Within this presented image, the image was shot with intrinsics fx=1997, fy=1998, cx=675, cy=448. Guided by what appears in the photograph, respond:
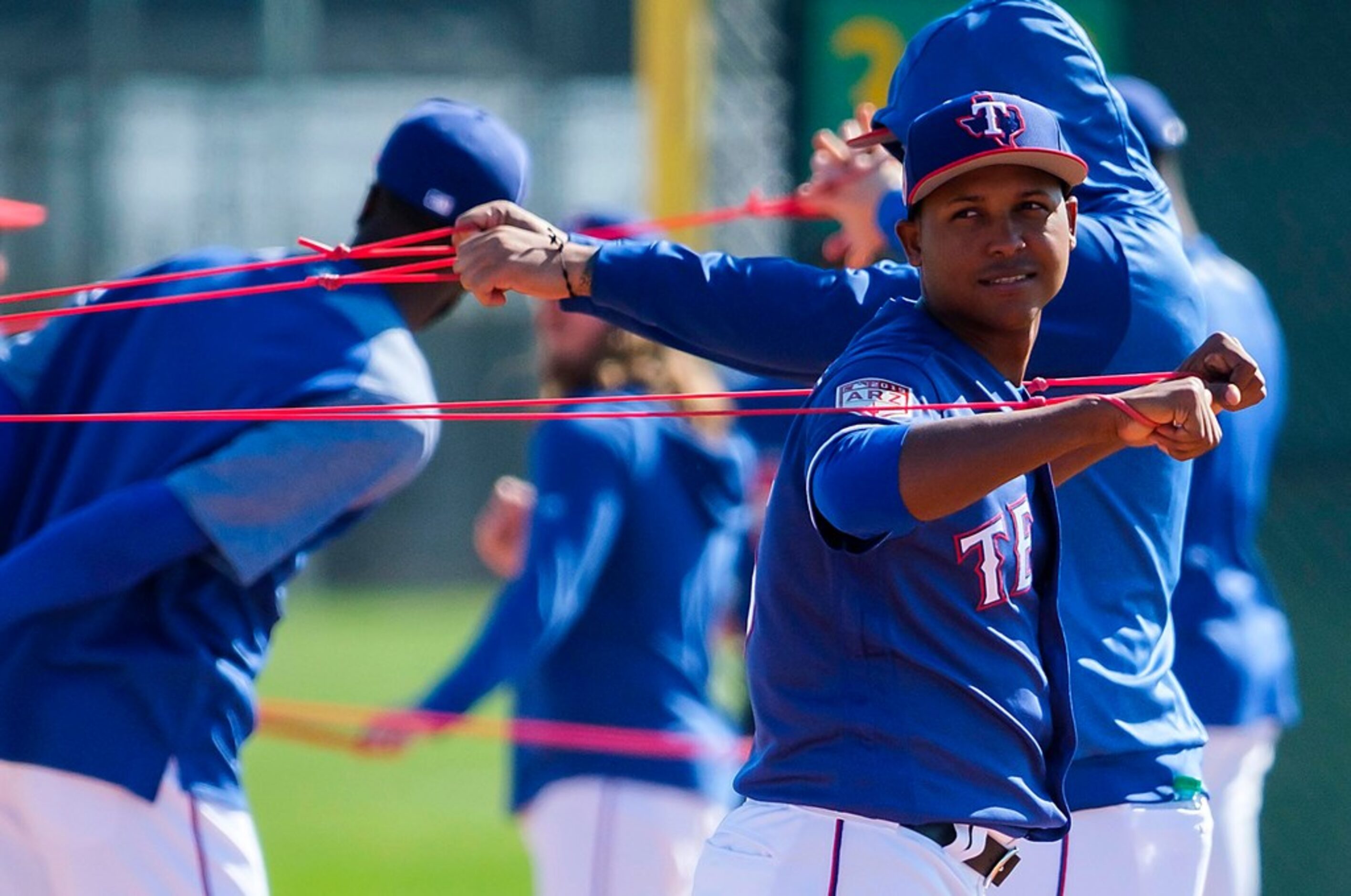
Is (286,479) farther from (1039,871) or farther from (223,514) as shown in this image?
(1039,871)

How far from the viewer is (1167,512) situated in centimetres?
301

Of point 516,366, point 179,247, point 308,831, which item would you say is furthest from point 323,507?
point 179,247

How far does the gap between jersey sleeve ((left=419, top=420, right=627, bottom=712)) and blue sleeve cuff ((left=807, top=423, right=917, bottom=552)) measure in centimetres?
247

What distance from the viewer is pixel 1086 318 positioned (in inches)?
111

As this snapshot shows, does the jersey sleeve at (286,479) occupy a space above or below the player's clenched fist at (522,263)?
below

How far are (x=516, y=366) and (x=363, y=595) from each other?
3.95 metres

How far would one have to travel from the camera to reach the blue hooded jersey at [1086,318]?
2842mm

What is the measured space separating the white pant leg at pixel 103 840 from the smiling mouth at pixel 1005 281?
1.54 m

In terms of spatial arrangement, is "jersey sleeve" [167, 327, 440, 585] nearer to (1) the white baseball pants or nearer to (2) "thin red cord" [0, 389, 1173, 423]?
(2) "thin red cord" [0, 389, 1173, 423]

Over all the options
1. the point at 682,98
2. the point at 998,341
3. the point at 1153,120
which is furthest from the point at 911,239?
the point at 682,98

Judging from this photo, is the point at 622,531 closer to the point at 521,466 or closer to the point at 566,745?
the point at 566,745

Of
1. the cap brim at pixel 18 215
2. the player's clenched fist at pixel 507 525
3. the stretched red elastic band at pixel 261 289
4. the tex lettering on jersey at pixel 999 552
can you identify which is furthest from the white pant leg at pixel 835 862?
the player's clenched fist at pixel 507 525

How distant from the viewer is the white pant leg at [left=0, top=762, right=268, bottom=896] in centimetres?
312

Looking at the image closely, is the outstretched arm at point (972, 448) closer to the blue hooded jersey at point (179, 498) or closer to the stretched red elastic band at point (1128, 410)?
the stretched red elastic band at point (1128, 410)
